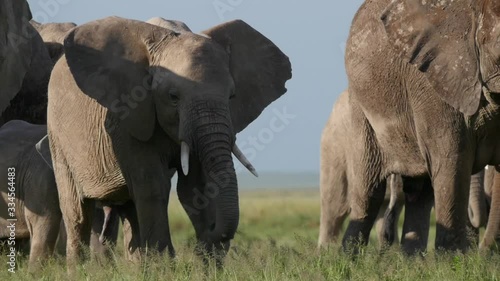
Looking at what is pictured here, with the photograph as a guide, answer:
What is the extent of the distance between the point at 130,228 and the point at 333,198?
12.6 ft

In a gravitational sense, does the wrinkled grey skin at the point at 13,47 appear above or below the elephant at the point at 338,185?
above

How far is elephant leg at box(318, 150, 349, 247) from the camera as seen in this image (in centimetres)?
1395

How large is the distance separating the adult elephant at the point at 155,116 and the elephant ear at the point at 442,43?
3.67 ft

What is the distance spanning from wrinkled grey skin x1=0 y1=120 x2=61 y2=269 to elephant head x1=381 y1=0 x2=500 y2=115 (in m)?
3.16

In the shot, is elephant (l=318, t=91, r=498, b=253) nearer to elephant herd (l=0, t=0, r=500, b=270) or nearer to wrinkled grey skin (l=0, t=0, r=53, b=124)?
elephant herd (l=0, t=0, r=500, b=270)

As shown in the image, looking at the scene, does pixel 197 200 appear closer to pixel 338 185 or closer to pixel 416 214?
pixel 416 214

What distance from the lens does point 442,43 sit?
866cm

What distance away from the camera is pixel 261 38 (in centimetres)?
1027

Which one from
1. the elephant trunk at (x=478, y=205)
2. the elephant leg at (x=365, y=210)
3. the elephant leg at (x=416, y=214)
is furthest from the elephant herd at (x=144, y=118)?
the elephant trunk at (x=478, y=205)

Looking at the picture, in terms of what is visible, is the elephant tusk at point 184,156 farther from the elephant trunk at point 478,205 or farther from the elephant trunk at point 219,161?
the elephant trunk at point 478,205

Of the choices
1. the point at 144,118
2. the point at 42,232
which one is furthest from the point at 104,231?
the point at 144,118

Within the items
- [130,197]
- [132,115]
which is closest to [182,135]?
[132,115]

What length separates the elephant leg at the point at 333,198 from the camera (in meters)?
13.9

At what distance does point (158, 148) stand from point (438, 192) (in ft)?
5.76
